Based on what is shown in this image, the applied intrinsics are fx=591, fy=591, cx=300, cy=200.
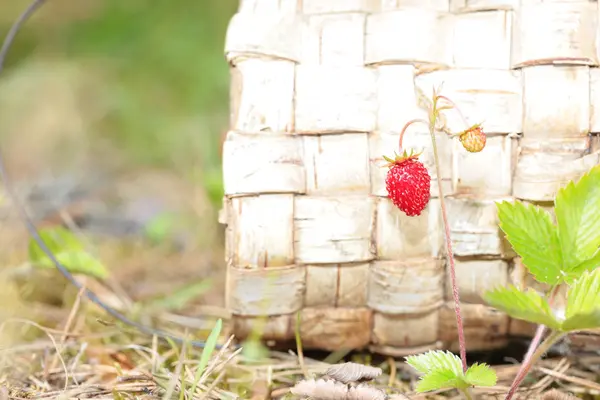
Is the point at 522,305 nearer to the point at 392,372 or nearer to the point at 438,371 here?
the point at 438,371

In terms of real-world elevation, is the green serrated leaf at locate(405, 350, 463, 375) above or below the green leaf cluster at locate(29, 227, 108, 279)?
below

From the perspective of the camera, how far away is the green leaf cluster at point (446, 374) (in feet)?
1.94

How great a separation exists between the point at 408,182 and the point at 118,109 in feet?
5.84

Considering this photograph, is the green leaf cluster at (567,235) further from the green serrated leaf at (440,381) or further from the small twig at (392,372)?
the small twig at (392,372)

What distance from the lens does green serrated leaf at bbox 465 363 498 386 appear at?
0.60 meters

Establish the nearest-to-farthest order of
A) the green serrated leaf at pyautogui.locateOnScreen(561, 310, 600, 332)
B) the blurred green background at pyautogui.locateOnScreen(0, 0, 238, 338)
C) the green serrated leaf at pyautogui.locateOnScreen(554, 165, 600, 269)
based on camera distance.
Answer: the green serrated leaf at pyautogui.locateOnScreen(561, 310, 600, 332)
the green serrated leaf at pyautogui.locateOnScreen(554, 165, 600, 269)
the blurred green background at pyautogui.locateOnScreen(0, 0, 238, 338)

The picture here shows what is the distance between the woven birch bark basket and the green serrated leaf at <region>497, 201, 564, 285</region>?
121 millimetres

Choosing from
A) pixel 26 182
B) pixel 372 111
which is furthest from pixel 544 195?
pixel 26 182

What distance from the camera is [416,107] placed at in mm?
741

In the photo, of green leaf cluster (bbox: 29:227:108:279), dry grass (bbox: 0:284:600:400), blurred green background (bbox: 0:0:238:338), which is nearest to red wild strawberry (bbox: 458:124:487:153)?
dry grass (bbox: 0:284:600:400)

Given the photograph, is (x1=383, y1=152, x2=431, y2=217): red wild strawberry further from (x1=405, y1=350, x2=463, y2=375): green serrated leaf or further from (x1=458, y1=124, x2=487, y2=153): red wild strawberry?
(x1=405, y1=350, x2=463, y2=375): green serrated leaf

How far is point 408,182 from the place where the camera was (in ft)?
2.18

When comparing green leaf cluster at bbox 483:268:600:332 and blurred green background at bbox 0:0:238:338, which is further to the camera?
blurred green background at bbox 0:0:238:338

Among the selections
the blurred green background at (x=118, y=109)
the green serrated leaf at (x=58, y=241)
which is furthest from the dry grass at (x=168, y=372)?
the blurred green background at (x=118, y=109)
